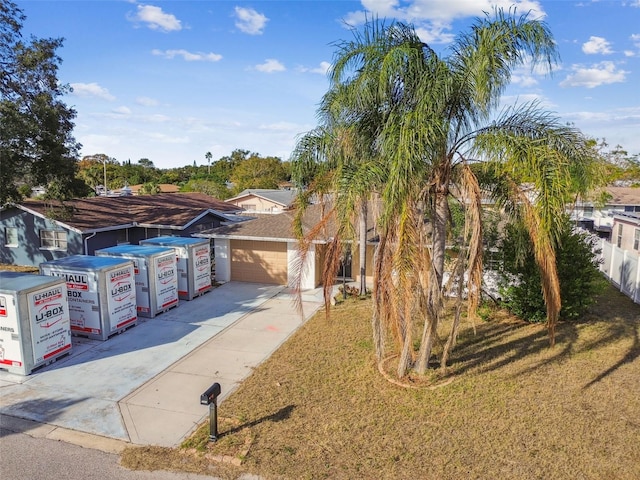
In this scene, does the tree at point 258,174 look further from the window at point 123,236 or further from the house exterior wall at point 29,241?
the house exterior wall at point 29,241

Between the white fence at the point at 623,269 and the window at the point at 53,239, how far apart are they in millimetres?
20698

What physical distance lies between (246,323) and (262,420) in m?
5.50

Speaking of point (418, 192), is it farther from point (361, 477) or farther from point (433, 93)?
point (361, 477)

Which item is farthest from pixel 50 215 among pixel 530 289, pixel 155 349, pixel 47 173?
pixel 530 289

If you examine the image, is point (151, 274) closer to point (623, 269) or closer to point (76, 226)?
point (76, 226)

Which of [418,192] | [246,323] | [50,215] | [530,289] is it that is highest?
[418,192]

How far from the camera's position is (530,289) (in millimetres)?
12031

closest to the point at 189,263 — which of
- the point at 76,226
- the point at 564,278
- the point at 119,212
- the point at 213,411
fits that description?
the point at 76,226

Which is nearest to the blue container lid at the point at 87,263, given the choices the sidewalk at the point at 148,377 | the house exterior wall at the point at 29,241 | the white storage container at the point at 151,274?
the white storage container at the point at 151,274

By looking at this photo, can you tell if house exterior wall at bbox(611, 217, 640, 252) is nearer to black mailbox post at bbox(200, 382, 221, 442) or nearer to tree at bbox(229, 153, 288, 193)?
black mailbox post at bbox(200, 382, 221, 442)

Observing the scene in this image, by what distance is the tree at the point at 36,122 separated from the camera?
15.4 meters

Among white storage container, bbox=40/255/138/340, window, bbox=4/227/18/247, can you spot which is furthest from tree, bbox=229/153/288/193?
white storage container, bbox=40/255/138/340

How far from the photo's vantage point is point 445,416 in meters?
7.45

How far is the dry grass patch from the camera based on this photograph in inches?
243
